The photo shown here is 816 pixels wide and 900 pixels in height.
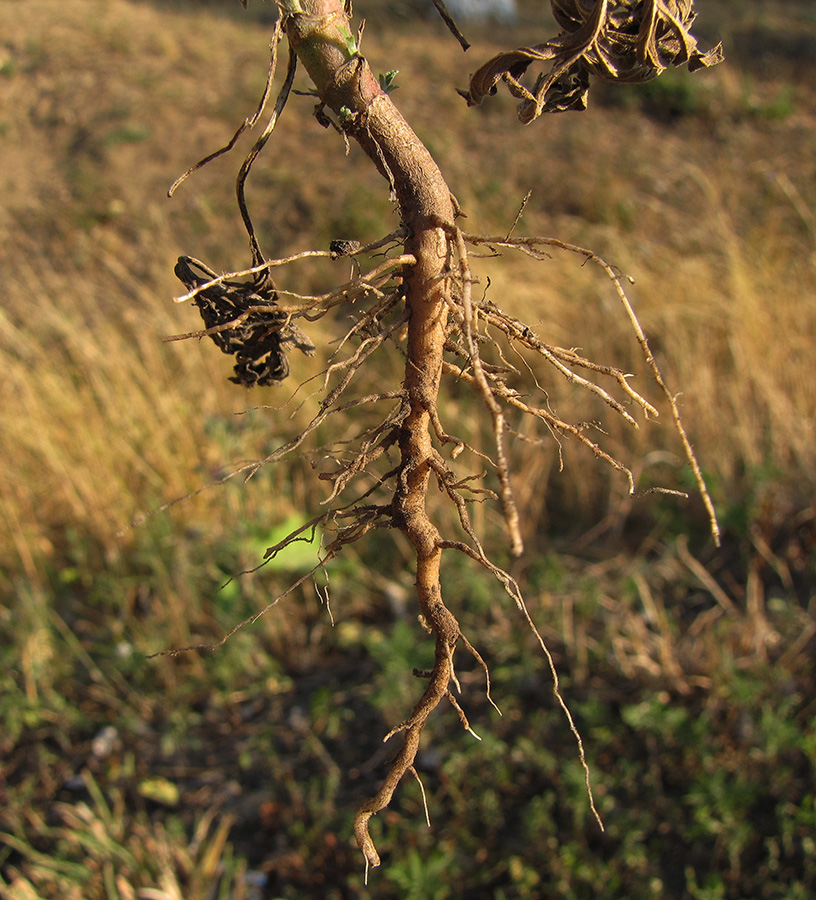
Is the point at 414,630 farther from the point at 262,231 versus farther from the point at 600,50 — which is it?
the point at 262,231

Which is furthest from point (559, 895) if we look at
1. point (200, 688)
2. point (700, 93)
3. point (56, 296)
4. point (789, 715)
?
point (700, 93)

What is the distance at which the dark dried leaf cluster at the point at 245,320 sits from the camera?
0.84 m

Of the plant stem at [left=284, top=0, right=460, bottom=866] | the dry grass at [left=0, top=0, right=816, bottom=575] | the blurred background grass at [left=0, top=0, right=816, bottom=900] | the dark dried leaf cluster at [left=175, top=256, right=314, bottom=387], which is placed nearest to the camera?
the plant stem at [left=284, top=0, right=460, bottom=866]

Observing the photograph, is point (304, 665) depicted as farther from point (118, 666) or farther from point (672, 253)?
point (672, 253)

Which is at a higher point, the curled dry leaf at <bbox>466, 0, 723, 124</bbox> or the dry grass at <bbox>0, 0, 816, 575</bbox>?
the curled dry leaf at <bbox>466, 0, 723, 124</bbox>

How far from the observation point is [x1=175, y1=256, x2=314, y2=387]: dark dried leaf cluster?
0.84 meters

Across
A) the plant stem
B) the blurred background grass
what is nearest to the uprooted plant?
the plant stem

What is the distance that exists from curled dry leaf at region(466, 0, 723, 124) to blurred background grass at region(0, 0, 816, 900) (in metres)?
1.21

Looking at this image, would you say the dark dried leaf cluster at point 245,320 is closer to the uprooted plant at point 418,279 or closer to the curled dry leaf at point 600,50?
the uprooted plant at point 418,279

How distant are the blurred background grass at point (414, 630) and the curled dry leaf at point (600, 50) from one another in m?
1.21

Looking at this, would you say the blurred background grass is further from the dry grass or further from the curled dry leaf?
the curled dry leaf

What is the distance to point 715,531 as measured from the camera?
28.5 inches

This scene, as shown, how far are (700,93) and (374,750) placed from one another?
667 centimetres

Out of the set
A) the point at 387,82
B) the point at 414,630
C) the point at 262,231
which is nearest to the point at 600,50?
the point at 387,82
